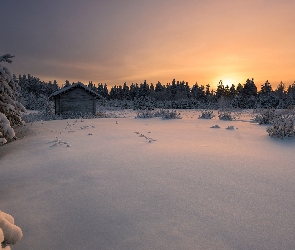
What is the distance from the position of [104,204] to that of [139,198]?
444 millimetres

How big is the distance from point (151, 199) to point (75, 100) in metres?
23.9

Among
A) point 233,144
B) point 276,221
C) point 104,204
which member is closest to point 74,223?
Answer: point 104,204

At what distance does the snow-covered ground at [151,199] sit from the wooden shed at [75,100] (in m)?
20.3

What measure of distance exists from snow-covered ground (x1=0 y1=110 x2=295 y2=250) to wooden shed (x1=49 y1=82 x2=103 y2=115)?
66.7ft

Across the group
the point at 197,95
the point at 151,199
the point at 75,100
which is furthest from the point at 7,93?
the point at 197,95

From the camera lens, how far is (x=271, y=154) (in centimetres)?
518

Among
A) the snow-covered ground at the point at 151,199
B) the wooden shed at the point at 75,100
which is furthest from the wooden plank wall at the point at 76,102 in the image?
the snow-covered ground at the point at 151,199

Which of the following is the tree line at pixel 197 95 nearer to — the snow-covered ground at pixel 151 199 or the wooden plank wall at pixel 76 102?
the wooden plank wall at pixel 76 102

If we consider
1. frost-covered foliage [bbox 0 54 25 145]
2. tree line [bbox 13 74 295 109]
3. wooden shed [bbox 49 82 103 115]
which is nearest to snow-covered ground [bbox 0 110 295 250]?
frost-covered foliage [bbox 0 54 25 145]

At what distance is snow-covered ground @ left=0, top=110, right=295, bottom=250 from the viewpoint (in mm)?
1947

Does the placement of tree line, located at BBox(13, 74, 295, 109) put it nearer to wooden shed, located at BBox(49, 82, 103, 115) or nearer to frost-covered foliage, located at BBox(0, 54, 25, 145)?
wooden shed, located at BBox(49, 82, 103, 115)

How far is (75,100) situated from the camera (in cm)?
2473

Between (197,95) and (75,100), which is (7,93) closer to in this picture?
(75,100)

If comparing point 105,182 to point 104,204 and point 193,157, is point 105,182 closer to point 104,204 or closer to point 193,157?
point 104,204
